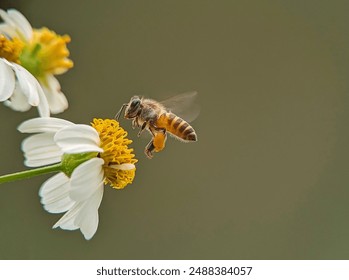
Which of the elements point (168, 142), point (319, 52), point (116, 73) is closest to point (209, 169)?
point (168, 142)

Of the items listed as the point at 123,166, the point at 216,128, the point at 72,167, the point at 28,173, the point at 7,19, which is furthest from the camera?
the point at 216,128

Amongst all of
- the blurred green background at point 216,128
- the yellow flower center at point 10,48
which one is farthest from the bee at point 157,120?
the blurred green background at point 216,128

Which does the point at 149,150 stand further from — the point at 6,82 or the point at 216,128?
the point at 216,128

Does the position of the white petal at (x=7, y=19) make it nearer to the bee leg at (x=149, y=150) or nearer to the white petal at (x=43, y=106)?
the white petal at (x=43, y=106)

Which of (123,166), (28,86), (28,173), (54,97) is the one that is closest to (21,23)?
(54,97)

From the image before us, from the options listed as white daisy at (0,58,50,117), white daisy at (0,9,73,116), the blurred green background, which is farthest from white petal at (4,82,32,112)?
the blurred green background
